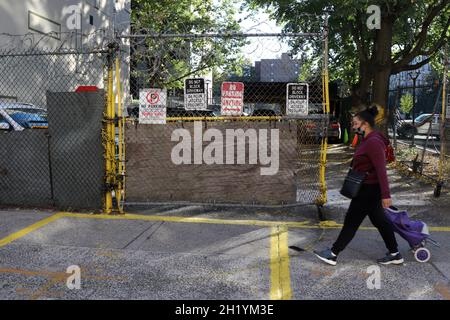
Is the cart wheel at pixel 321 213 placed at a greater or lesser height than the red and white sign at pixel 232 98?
lesser

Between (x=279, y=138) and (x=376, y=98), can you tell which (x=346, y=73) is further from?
(x=279, y=138)

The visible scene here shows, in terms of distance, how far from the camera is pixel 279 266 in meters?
4.67

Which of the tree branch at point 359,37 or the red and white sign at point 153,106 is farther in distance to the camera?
the tree branch at point 359,37

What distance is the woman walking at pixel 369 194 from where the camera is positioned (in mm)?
4508

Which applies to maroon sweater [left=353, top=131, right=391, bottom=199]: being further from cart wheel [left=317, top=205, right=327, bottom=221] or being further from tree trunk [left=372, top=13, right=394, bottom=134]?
tree trunk [left=372, top=13, right=394, bottom=134]

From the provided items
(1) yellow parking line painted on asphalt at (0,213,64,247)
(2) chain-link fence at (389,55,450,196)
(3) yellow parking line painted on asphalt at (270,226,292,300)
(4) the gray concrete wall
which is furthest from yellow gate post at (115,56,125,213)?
(2) chain-link fence at (389,55,450,196)

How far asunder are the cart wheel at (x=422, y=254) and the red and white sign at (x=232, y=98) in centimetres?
312

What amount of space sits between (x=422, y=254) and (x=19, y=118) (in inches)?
343

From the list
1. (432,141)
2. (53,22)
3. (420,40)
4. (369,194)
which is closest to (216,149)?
(369,194)

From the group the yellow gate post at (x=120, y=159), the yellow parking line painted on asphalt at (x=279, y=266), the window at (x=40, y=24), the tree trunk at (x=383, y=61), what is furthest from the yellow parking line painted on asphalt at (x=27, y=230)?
the window at (x=40, y=24)

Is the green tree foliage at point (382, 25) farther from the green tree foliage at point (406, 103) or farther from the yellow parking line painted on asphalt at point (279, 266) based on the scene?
the yellow parking line painted on asphalt at point (279, 266)

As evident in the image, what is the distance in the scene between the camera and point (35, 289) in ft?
13.3

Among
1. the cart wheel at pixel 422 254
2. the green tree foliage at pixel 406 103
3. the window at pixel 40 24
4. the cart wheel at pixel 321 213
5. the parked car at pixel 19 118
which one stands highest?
the window at pixel 40 24
